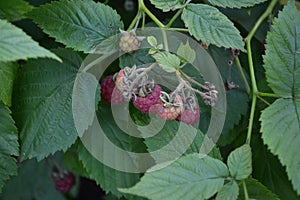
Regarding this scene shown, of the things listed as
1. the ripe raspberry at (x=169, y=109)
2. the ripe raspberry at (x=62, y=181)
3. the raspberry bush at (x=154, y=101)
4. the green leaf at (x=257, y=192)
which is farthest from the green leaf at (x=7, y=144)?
the ripe raspberry at (x=62, y=181)

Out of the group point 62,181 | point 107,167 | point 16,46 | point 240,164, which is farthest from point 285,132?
point 62,181

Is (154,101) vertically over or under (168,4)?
under

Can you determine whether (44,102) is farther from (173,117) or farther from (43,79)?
(173,117)

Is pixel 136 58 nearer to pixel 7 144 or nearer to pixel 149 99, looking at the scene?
pixel 149 99

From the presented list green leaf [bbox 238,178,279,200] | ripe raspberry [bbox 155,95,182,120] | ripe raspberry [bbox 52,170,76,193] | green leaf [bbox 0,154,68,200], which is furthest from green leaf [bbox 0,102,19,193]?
green leaf [bbox 0,154,68,200]

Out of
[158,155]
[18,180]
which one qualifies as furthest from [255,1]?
[18,180]

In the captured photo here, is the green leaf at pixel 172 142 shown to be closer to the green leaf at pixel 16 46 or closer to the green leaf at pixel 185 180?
the green leaf at pixel 185 180
